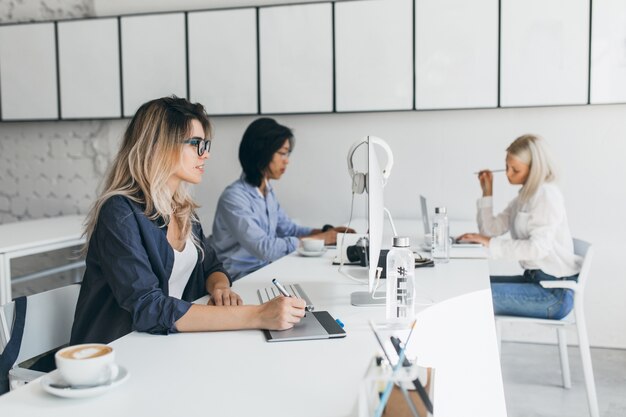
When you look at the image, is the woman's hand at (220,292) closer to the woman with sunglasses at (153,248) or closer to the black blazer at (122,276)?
the woman with sunglasses at (153,248)

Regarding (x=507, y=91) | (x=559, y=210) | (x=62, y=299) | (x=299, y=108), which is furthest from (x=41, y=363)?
(x=507, y=91)

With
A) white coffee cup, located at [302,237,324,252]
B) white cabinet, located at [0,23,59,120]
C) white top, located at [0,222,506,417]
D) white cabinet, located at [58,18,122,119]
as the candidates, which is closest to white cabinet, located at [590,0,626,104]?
white coffee cup, located at [302,237,324,252]

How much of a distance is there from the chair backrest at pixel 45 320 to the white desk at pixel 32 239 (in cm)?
85

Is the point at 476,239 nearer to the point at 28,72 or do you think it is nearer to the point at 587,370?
the point at 587,370

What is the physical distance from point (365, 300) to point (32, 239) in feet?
6.97

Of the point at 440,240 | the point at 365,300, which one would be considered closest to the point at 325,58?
the point at 440,240

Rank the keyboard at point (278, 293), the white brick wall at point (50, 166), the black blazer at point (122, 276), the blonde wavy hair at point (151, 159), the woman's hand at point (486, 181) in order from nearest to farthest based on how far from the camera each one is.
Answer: the black blazer at point (122, 276), the blonde wavy hair at point (151, 159), the keyboard at point (278, 293), the woman's hand at point (486, 181), the white brick wall at point (50, 166)

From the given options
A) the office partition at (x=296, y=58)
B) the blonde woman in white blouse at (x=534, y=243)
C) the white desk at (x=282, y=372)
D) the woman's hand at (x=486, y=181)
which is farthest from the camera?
the office partition at (x=296, y=58)

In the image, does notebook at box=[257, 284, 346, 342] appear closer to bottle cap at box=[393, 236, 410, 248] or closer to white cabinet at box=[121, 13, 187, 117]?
bottle cap at box=[393, 236, 410, 248]

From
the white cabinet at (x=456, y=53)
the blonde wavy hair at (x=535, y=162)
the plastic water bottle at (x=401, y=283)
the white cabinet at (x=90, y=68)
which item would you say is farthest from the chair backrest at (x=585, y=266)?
the white cabinet at (x=90, y=68)

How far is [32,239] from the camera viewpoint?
3.16m

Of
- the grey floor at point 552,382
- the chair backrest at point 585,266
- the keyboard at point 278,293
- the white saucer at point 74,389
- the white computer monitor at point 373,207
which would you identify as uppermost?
the white computer monitor at point 373,207

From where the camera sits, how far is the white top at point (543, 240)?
270cm

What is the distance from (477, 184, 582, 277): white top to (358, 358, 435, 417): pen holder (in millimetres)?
1983
